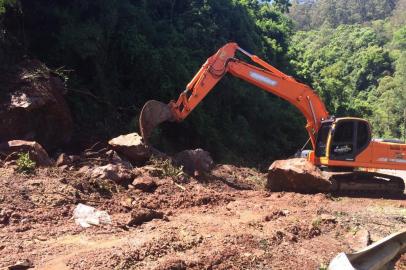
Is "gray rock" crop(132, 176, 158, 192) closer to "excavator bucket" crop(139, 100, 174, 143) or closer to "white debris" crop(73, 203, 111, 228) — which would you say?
"white debris" crop(73, 203, 111, 228)

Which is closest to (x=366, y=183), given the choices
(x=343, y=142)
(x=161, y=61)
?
(x=343, y=142)

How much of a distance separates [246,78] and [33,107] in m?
5.10

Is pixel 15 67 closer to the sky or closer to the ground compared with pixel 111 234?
closer to the sky

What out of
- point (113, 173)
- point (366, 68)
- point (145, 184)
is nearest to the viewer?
point (113, 173)

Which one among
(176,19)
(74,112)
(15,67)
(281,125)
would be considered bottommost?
(281,125)

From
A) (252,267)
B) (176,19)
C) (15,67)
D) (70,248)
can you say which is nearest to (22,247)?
(70,248)

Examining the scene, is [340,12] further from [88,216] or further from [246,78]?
[88,216]

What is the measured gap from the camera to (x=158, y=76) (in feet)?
52.4

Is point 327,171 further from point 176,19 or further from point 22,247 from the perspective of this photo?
point 176,19

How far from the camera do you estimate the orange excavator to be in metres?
11.2

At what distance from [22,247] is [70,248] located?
54 centimetres

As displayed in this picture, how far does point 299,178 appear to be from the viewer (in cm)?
1095

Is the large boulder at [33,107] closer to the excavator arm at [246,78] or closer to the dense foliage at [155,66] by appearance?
the dense foliage at [155,66]

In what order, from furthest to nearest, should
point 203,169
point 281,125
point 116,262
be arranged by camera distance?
point 281,125, point 203,169, point 116,262
